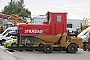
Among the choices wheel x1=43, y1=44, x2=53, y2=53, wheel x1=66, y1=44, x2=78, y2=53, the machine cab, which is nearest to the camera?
wheel x1=43, y1=44, x2=53, y2=53

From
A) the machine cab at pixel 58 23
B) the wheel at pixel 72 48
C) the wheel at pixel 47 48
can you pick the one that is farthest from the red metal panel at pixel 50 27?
the wheel at pixel 72 48

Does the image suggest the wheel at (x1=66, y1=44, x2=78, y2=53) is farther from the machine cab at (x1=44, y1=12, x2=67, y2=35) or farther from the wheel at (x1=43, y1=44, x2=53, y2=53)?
the wheel at (x1=43, y1=44, x2=53, y2=53)

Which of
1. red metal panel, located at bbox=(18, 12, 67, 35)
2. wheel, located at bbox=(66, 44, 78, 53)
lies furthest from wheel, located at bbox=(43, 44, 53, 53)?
wheel, located at bbox=(66, 44, 78, 53)

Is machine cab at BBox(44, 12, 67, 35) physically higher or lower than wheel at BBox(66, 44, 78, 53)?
higher

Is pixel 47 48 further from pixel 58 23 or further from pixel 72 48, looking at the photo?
pixel 58 23

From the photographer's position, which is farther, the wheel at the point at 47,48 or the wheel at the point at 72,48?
the wheel at the point at 72,48

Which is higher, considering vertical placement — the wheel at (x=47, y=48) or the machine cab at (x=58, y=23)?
the machine cab at (x=58, y=23)

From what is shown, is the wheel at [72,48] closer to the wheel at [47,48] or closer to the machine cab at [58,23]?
the machine cab at [58,23]

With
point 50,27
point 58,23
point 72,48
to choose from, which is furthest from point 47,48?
point 58,23

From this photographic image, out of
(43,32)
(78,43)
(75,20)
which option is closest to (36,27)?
(43,32)

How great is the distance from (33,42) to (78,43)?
355 cm


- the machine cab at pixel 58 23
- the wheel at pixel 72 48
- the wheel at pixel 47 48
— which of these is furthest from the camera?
the machine cab at pixel 58 23

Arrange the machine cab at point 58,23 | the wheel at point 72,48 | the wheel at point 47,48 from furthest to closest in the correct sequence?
the machine cab at point 58,23, the wheel at point 72,48, the wheel at point 47,48

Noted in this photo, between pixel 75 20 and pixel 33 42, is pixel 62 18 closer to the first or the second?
pixel 33 42
